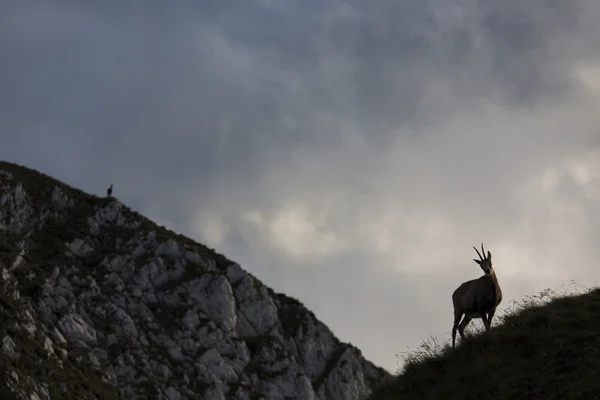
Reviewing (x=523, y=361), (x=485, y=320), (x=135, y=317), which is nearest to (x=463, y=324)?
(x=485, y=320)

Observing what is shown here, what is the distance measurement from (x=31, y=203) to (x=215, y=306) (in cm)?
2894

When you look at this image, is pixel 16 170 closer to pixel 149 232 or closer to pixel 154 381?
pixel 149 232

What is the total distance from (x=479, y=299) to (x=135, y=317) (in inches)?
2640

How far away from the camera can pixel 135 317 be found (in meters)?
82.7

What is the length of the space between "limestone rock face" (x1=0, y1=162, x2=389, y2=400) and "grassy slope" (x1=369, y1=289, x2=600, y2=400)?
149ft

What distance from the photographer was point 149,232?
314ft

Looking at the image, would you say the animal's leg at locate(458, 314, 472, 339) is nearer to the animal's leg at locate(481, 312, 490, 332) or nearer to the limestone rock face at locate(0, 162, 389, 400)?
the animal's leg at locate(481, 312, 490, 332)

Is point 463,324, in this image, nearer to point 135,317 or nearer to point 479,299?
point 479,299

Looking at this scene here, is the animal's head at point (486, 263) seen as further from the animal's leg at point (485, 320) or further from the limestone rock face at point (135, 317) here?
the limestone rock face at point (135, 317)

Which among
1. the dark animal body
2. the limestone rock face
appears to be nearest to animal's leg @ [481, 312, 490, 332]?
the dark animal body

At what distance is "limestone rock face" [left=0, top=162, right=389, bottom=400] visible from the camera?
222ft

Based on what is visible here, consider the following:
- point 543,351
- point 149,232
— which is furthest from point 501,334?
point 149,232

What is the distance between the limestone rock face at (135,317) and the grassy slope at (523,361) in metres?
45.5

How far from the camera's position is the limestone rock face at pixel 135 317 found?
6762 centimetres
